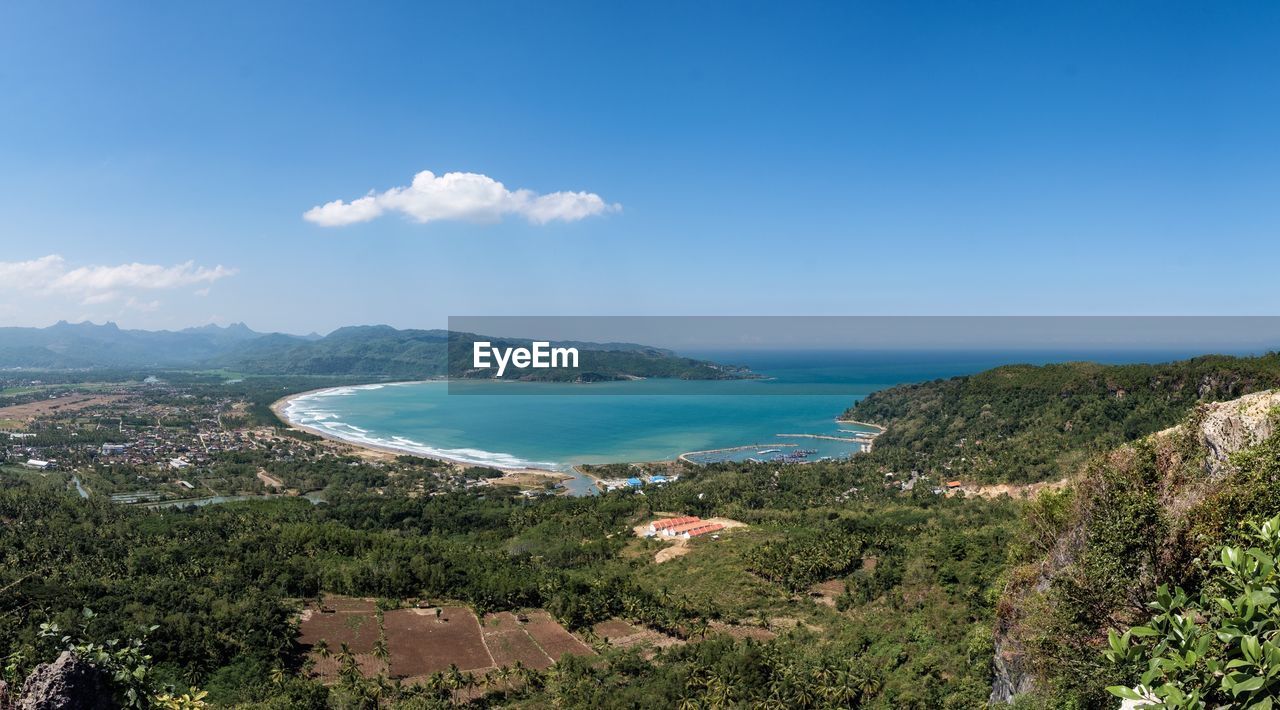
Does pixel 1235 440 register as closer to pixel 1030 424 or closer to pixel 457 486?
pixel 1030 424

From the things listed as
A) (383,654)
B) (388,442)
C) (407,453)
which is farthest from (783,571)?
(388,442)

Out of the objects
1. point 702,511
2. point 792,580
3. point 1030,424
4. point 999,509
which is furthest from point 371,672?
point 1030,424

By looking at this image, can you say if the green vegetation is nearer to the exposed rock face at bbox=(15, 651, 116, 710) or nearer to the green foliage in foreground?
the green foliage in foreground

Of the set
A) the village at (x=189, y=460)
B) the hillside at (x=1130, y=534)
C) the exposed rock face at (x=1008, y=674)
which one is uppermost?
the hillside at (x=1130, y=534)

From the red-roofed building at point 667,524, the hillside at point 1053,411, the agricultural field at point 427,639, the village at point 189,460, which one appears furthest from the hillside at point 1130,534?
the village at point 189,460

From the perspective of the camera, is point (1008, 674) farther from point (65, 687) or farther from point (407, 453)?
point (407, 453)

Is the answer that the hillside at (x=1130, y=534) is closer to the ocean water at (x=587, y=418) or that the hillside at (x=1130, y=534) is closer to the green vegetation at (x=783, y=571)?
the green vegetation at (x=783, y=571)
